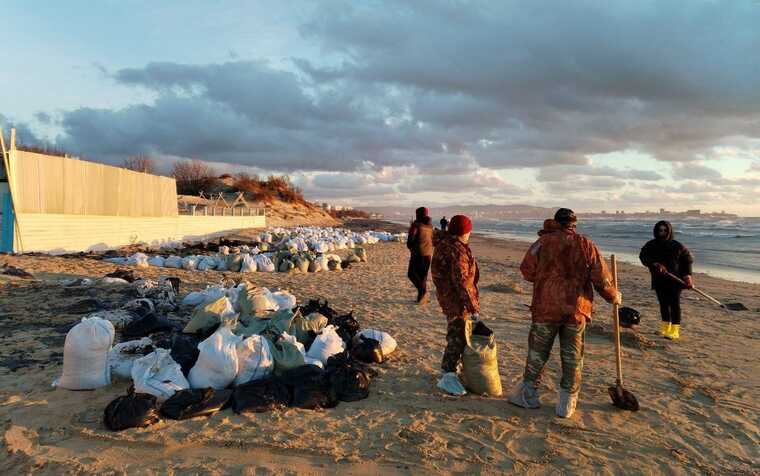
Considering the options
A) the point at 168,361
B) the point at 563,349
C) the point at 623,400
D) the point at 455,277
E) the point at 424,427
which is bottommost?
the point at 424,427

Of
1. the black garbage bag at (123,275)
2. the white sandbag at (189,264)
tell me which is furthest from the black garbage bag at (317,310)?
the white sandbag at (189,264)

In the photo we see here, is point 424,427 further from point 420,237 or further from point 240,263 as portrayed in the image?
point 240,263

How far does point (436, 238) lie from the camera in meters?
4.28

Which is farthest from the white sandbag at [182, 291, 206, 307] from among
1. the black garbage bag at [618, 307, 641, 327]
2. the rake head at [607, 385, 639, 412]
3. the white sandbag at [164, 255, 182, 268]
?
the black garbage bag at [618, 307, 641, 327]

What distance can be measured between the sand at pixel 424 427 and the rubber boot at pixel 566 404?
82 mm

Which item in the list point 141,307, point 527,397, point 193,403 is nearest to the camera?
point 193,403

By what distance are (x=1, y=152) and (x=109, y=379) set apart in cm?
960

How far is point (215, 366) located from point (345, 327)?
203 centimetres

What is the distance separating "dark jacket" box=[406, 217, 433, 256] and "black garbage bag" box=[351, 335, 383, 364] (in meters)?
2.86

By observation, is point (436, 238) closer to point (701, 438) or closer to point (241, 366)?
point (241, 366)

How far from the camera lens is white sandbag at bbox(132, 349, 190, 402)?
11.8 ft

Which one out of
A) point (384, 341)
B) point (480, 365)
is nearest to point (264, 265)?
point (384, 341)

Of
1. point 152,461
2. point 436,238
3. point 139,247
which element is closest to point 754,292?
point 436,238

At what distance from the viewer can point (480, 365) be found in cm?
398
